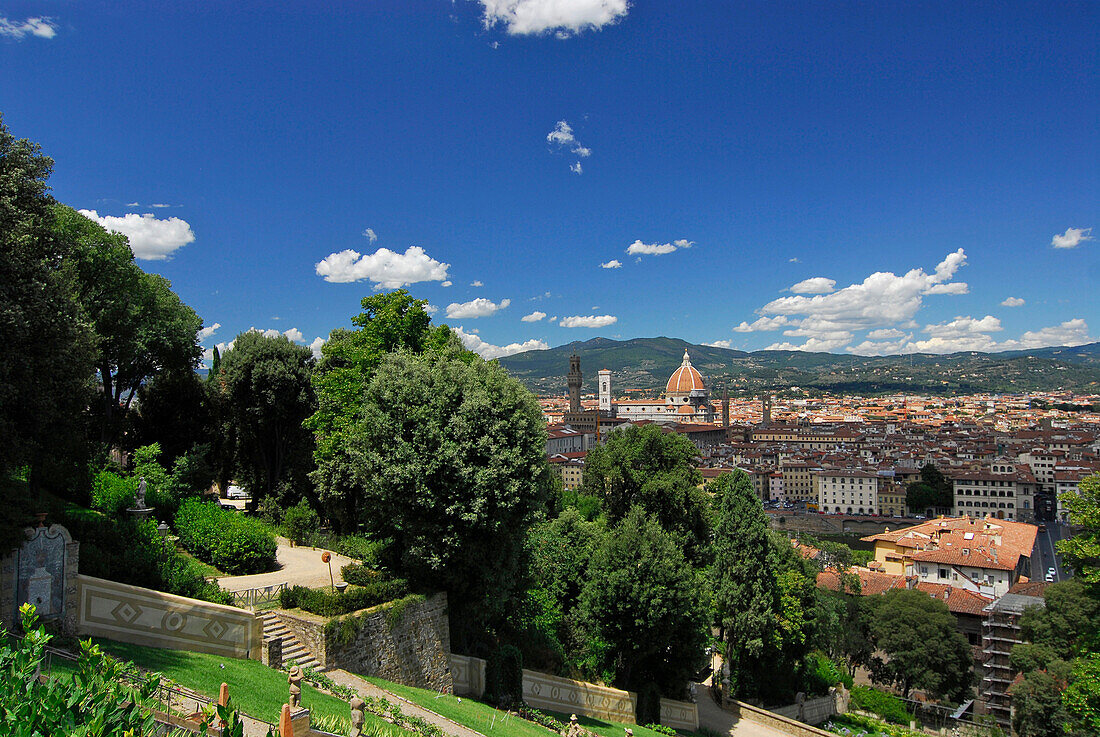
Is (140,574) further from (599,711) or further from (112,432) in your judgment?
(112,432)

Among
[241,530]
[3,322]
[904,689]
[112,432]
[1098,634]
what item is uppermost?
[3,322]

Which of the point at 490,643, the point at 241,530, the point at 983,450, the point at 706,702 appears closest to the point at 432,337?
the point at 241,530

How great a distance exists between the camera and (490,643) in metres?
14.1

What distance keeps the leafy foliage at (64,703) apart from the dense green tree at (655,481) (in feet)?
68.6

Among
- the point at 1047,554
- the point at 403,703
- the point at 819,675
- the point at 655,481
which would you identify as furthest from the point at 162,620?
the point at 1047,554

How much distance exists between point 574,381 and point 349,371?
104591mm

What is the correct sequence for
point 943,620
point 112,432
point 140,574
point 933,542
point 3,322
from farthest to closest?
point 933,542
point 943,620
point 112,432
point 140,574
point 3,322

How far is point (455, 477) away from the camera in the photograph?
12.2m

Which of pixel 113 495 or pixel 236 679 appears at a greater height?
pixel 113 495

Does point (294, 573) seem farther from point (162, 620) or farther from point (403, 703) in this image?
point (403, 703)

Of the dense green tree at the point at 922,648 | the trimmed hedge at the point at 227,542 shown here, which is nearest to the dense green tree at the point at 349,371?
the trimmed hedge at the point at 227,542

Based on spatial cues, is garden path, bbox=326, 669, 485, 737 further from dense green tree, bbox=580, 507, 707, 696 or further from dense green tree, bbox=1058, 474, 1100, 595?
dense green tree, bbox=1058, 474, 1100, 595

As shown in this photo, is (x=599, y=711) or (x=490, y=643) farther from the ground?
(x=490, y=643)

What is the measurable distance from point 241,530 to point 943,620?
111 feet
